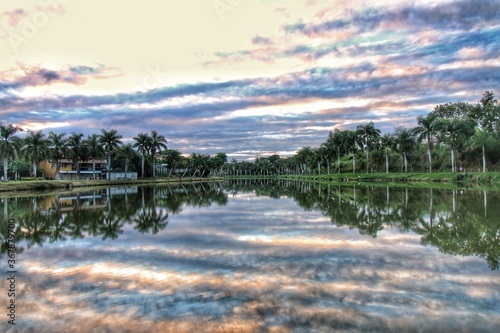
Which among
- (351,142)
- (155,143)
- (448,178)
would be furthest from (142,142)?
(448,178)

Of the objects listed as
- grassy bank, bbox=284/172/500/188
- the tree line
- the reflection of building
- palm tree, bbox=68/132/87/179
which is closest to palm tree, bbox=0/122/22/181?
palm tree, bbox=68/132/87/179

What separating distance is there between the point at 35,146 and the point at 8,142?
13.3 meters

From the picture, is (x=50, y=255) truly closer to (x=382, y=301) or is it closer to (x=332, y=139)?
(x=382, y=301)

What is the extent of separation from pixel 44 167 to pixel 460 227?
4997 inches

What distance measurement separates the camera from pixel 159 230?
15.2 meters

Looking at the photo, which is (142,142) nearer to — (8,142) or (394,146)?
(8,142)

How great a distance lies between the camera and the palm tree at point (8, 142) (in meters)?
56.4

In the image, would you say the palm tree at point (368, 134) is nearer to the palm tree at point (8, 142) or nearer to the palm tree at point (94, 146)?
the palm tree at point (94, 146)

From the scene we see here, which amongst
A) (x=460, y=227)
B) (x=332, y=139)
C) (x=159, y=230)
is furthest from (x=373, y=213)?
(x=332, y=139)

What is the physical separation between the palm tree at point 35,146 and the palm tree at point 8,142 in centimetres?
1084

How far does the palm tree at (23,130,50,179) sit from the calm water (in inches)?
2498

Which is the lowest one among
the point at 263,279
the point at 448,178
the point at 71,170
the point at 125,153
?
the point at 448,178

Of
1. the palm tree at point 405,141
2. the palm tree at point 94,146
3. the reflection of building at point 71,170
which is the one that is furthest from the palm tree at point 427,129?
the reflection of building at point 71,170

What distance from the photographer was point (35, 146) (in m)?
69.6
